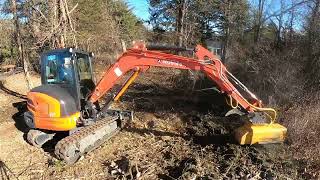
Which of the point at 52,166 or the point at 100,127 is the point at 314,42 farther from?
the point at 52,166

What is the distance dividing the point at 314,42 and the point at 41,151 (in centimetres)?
887

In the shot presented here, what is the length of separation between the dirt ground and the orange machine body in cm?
67

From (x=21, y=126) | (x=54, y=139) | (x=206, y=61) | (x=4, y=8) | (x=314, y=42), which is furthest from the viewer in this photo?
(x=4, y=8)

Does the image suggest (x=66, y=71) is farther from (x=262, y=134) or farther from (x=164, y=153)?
(x=262, y=134)

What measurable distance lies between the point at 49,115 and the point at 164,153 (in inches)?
105

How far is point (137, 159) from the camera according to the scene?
27.2ft

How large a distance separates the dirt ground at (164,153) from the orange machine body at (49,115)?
67 centimetres

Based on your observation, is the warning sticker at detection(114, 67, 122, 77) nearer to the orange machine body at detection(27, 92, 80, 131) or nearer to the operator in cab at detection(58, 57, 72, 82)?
the operator in cab at detection(58, 57, 72, 82)

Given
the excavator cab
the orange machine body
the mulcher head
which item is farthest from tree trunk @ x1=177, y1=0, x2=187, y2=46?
the mulcher head

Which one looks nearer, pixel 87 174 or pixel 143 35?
pixel 87 174

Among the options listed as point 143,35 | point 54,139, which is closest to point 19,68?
point 143,35

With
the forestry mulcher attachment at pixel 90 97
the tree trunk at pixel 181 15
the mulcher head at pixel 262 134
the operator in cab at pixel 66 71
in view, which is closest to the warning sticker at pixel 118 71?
the forestry mulcher attachment at pixel 90 97

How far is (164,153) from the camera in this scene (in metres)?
8.62

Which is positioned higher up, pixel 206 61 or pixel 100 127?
pixel 206 61
